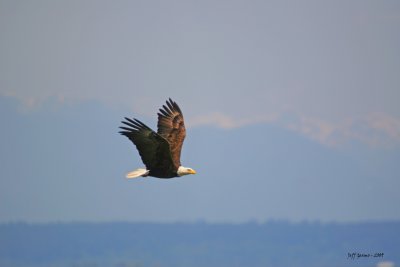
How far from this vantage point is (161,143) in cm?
1312

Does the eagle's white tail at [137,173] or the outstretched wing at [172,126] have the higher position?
the outstretched wing at [172,126]

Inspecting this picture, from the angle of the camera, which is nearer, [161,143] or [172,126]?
[161,143]

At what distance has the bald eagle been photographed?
13031 millimetres

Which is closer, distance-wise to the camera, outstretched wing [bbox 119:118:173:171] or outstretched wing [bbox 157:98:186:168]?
outstretched wing [bbox 119:118:173:171]

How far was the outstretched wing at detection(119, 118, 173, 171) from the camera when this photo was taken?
1297 cm

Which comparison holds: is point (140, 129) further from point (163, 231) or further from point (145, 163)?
point (163, 231)

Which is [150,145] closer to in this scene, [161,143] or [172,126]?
[161,143]

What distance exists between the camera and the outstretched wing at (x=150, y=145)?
13.0 m

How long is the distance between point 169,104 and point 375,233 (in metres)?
47.3

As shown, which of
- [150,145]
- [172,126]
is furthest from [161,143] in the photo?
[172,126]

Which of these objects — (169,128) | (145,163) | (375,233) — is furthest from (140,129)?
(375,233)

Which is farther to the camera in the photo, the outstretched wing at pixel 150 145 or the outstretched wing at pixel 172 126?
the outstretched wing at pixel 172 126

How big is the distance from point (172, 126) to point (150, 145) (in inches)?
60.3

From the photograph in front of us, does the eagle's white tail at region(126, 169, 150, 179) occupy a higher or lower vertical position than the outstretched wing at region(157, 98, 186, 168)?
lower
